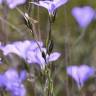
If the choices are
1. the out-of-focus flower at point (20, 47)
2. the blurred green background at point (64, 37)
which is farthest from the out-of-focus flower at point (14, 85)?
the blurred green background at point (64, 37)

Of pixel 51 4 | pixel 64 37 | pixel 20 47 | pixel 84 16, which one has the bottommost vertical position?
pixel 64 37

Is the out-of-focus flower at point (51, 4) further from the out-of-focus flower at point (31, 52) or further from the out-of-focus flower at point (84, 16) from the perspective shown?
the out-of-focus flower at point (84, 16)

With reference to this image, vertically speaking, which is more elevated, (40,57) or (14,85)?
(40,57)

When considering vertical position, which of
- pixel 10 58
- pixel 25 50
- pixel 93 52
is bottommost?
pixel 93 52

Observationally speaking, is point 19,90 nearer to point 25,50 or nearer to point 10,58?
point 25,50

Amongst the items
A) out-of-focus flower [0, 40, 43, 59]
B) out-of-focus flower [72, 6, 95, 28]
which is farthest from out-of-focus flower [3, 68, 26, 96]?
out-of-focus flower [72, 6, 95, 28]

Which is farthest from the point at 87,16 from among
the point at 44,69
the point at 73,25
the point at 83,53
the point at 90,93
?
the point at 44,69

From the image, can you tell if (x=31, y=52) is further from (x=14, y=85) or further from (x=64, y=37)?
(x=64, y=37)

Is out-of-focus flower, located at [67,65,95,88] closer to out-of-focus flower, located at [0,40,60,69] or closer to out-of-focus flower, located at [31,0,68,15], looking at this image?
out-of-focus flower, located at [0,40,60,69]

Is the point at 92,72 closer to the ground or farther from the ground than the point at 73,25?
farther from the ground

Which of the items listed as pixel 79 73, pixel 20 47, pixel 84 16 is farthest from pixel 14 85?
pixel 84 16

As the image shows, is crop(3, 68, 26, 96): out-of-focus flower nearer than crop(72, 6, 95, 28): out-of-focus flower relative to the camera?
Yes
